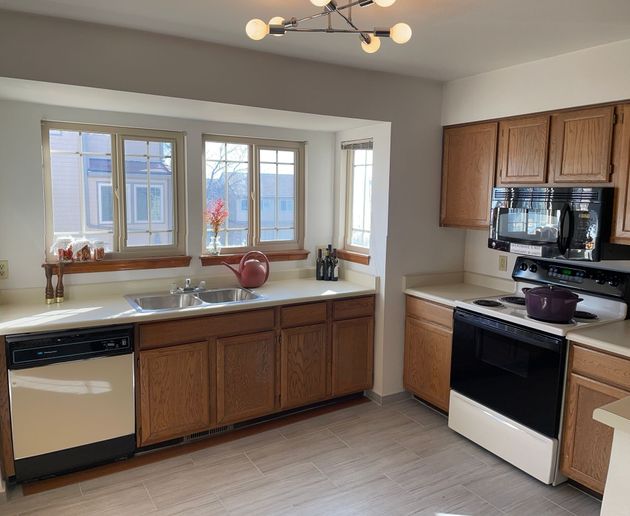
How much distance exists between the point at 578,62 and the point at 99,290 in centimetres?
309

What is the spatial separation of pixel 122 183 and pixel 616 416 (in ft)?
9.51

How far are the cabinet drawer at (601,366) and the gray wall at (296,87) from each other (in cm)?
131

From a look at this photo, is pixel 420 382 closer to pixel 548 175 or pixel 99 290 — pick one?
pixel 548 175

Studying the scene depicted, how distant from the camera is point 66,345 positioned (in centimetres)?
244

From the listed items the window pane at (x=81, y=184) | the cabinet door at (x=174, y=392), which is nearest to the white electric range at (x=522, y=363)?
the cabinet door at (x=174, y=392)

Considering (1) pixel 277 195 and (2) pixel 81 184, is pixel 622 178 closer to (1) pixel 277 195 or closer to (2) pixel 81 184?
(1) pixel 277 195

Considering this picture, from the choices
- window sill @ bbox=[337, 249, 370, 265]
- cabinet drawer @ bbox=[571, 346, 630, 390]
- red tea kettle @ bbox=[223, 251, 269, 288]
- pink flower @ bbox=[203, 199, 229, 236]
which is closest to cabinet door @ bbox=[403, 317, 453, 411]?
window sill @ bbox=[337, 249, 370, 265]

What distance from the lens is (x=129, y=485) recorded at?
252cm

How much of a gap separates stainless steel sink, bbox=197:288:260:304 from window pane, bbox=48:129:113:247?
2.36 ft

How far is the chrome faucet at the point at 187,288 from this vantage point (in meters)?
3.19

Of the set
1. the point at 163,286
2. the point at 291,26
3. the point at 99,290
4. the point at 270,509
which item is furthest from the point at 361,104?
the point at 270,509

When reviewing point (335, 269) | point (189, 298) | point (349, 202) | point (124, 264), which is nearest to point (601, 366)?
point (335, 269)

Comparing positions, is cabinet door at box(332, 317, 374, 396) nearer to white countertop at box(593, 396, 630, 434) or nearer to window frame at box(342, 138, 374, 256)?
window frame at box(342, 138, 374, 256)

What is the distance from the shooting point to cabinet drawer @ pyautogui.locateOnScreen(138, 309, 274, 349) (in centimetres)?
268
